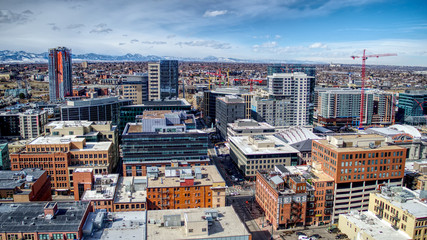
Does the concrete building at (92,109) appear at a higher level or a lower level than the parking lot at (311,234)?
higher

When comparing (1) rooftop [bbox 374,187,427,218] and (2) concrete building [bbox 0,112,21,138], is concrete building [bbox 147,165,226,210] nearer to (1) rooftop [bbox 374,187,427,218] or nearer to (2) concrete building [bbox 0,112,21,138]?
(1) rooftop [bbox 374,187,427,218]

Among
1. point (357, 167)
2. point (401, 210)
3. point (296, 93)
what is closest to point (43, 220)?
point (401, 210)

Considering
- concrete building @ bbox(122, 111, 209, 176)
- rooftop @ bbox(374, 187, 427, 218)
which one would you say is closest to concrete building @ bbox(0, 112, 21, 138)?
concrete building @ bbox(122, 111, 209, 176)

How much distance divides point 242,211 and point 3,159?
85.4 meters

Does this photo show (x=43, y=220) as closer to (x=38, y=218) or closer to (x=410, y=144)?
(x=38, y=218)

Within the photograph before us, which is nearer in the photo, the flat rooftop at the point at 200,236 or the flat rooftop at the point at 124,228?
the flat rooftop at the point at 124,228

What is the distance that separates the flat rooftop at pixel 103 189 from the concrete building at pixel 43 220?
12.2 meters

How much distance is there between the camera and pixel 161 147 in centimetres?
10912

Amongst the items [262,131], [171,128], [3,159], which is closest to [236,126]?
[262,131]

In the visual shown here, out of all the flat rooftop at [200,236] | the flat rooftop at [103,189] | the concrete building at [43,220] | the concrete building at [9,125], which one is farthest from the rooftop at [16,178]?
the concrete building at [9,125]

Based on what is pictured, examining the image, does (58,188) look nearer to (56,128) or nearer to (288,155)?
(56,128)

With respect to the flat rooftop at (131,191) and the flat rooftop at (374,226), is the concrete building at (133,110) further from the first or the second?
the flat rooftop at (374,226)

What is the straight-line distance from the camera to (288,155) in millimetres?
119125

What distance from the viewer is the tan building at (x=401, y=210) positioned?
6972cm
